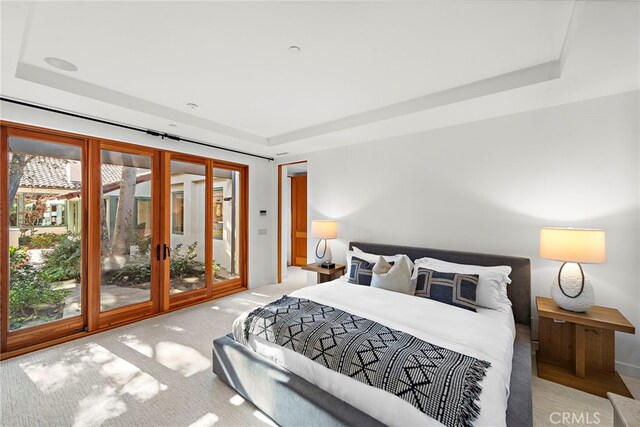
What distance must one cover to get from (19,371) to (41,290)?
0.84 meters

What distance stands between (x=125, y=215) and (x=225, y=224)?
150cm

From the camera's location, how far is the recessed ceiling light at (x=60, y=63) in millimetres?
2047

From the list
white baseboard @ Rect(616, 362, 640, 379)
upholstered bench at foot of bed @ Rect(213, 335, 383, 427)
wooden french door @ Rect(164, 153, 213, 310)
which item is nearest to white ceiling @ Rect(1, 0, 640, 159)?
wooden french door @ Rect(164, 153, 213, 310)

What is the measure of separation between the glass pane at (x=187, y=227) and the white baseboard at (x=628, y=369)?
16.1 feet

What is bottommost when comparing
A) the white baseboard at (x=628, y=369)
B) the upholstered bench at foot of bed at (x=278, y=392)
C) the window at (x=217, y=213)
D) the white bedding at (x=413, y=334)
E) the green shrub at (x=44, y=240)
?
the white baseboard at (x=628, y=369)

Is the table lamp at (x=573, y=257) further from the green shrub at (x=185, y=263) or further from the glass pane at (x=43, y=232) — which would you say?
the glass pane at (x=43, y=232)

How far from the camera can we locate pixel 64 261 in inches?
117

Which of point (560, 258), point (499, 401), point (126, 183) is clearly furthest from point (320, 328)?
point (126, 183)

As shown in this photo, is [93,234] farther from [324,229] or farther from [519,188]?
[519,188]

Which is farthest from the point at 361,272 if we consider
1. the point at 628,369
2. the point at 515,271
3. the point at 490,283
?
the point at 628,369

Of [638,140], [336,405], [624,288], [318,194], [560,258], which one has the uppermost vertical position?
[638,140]

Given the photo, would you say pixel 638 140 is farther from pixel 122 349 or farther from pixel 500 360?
pixel 122 349

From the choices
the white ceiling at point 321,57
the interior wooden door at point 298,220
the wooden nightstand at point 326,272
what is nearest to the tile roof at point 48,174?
the white ceiling at point 321,57

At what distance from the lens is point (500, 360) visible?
1.64 m
